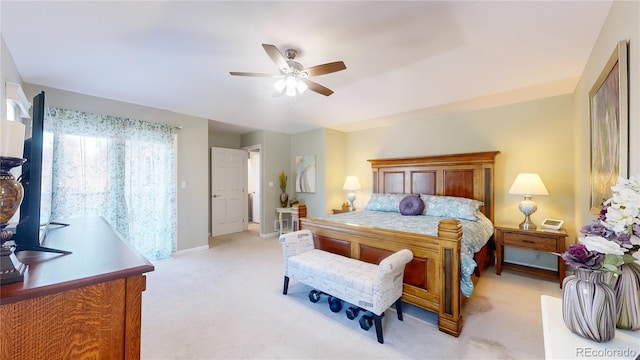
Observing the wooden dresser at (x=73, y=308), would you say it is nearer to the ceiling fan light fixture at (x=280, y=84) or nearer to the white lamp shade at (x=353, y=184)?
the ceiling fan light fixture at (x=280, y=84)

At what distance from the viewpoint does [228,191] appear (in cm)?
586

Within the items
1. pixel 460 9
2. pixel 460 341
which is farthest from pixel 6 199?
pixel 460 341

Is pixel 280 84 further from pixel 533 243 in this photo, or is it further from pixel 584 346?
pixel 533 243

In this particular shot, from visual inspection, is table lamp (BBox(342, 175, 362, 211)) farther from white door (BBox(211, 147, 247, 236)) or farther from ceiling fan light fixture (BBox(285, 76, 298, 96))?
ceiling fan light fixture (BBox(285, 76, 298, 96))

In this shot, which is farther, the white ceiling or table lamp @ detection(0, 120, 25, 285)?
the white ceiling

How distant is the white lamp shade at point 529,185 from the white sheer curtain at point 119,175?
482 cm

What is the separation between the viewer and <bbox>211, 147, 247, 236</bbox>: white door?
18.4 ft

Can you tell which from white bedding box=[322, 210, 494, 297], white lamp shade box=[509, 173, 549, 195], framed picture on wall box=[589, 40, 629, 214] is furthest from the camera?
white lamp shade box=[509, 173, 549, 195]

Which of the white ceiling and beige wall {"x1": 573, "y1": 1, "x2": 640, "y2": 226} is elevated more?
the white ceiling

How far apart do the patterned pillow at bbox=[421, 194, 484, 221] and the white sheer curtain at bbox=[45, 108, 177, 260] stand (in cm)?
400

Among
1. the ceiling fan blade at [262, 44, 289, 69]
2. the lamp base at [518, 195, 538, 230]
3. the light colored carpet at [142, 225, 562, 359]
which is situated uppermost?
the ceiling fan blade at [262, 44, 289, 69]

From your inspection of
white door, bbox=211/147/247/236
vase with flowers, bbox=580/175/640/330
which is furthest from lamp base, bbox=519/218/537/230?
white door, bbox=211/147/247/236

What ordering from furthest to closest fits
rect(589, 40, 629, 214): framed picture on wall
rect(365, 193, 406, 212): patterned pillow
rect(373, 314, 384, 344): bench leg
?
rect(365, 193, 406, 212): patterned pillow → rect(373, 314, 384, 344): bench leg → rect(589, 40, 629, 214): framed picture on wall

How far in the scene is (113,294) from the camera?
0.97m
